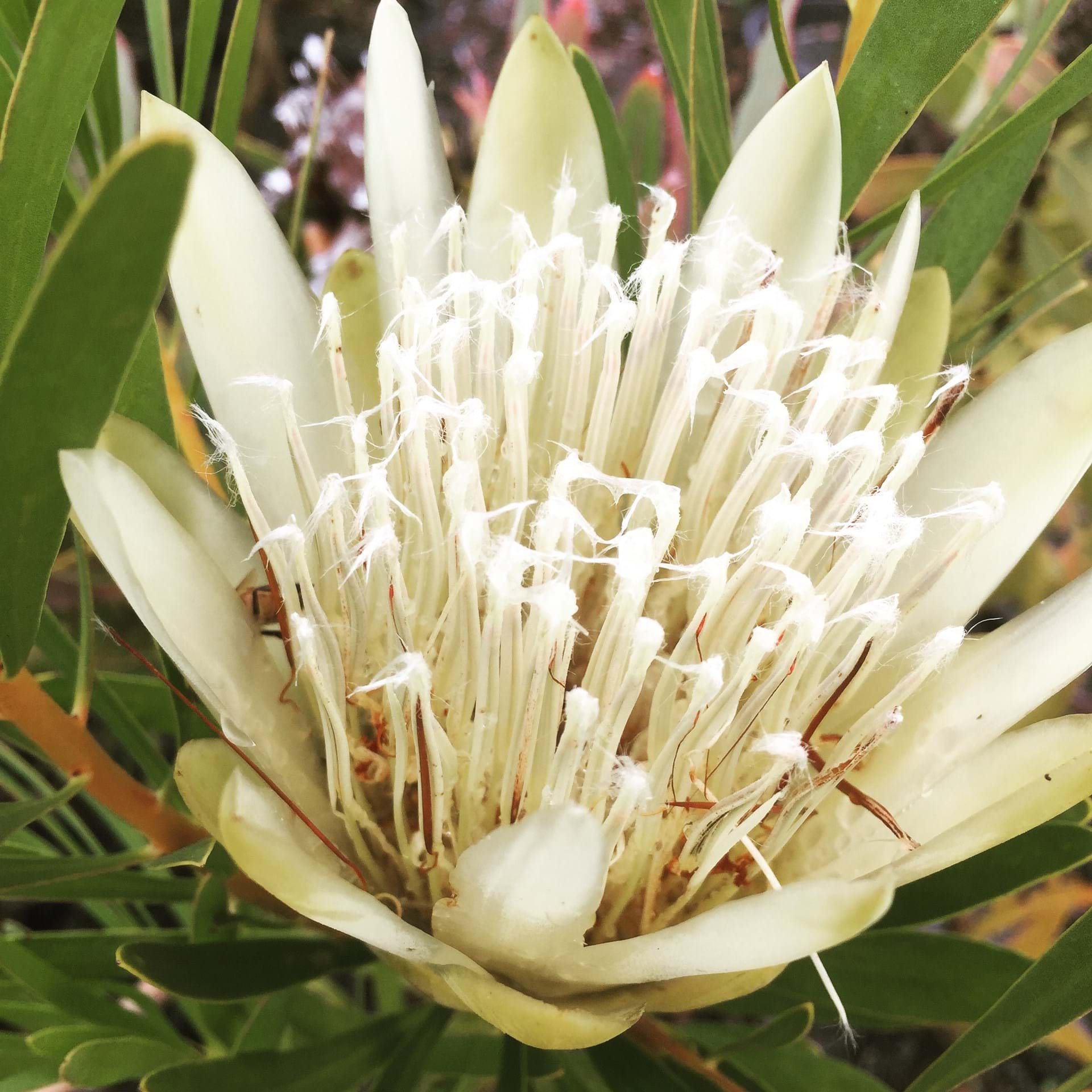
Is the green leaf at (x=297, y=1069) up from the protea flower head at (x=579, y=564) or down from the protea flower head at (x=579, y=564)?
down

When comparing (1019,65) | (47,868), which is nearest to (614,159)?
(1019,65)

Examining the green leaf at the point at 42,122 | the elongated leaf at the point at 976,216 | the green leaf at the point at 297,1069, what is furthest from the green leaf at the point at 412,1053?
Answer: the elongated leaf at the point at 976,216

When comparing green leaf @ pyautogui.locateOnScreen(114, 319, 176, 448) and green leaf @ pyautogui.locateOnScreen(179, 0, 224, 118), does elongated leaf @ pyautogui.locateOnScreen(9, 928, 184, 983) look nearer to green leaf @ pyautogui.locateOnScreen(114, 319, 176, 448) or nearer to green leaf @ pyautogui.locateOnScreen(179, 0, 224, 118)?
green leaf @ pyautogui.locateOnScreen(114, 319, 176, 448)

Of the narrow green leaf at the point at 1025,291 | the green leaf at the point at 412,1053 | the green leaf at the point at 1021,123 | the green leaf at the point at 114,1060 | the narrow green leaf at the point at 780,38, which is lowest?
the green leaf at the point at 412,1053

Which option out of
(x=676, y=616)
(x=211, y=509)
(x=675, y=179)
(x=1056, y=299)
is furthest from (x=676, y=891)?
(x=675, y=179)

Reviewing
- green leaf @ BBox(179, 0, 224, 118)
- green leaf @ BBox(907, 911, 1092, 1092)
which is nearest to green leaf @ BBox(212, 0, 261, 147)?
green leaf @ BBox(179, 0, 224, 118)

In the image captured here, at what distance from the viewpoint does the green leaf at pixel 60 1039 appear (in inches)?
14.7

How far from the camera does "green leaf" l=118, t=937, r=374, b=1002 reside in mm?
373

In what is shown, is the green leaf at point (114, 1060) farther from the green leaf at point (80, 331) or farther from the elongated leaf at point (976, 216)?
the elongated leaf at point (976, 216)

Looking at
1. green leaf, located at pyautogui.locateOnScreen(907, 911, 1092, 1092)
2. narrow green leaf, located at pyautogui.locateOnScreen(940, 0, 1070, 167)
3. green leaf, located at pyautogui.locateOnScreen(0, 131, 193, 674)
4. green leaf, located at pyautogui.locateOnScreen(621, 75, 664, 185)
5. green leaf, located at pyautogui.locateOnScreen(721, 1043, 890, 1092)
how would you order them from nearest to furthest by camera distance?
green leaf, located at pyautogui.locateOnScreen(0, 131, 193, 674)
green leaf, located at pyautogui.locateOnScreen(907, 911, 1092, 1092)
narrow green leaf, located at pyautogui.locateOnScreen(940, 0, 1070, 167)
green leaf, located at pyautogui.locateOnScreen(721, 1043, 890, 1092)
green leaf, located at pyautogui.locateOnScreen(621, 75, 664, 185)

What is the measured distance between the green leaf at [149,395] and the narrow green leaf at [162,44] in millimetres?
158

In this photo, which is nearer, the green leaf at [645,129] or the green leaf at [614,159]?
the green leaf at [614,159]

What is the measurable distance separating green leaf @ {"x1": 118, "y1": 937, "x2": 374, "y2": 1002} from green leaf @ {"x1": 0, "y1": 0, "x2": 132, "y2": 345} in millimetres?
239

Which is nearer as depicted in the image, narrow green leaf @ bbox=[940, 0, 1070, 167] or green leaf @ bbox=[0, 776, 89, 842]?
green leaf @ bbox=[0, 776, 89, 842]
